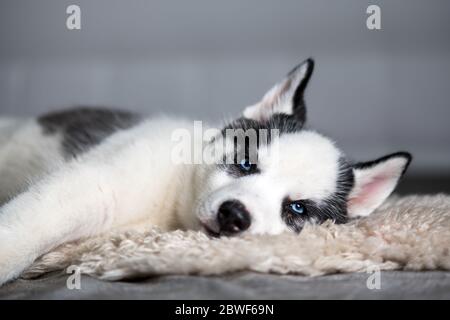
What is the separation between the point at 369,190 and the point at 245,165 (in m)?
0.55

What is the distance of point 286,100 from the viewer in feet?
7.52

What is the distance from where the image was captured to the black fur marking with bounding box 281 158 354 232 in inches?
77.3

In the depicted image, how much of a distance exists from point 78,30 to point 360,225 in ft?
11.7

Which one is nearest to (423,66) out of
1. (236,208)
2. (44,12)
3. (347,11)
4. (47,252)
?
(347,11)

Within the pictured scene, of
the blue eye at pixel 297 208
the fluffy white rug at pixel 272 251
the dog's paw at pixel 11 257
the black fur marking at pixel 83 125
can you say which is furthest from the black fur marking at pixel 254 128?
the dog's paw at pixel 11 257

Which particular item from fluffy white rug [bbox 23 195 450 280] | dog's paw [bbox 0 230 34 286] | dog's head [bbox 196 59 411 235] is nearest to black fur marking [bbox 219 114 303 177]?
dog's head [bbox 196 59 411 235]

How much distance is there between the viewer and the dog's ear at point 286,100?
221cm

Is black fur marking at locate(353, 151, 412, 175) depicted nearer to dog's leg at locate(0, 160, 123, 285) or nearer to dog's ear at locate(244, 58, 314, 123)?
dog's ear at locate(244, 58, 314, 123)

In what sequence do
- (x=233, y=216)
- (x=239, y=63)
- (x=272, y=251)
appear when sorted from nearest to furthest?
(x=272, y=251), (x=233, y=216), (x=239, y=63)

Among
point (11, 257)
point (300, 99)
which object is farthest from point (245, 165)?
point (11, 257)

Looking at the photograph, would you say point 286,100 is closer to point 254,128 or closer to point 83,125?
point 254,128

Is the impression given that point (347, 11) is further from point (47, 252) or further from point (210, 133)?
point (47, 252)

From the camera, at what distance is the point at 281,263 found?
1.53 m

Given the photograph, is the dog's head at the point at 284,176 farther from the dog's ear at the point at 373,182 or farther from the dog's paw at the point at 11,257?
the dog's paw at the point at 11,257
